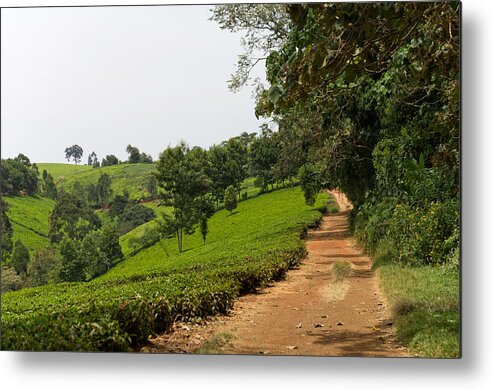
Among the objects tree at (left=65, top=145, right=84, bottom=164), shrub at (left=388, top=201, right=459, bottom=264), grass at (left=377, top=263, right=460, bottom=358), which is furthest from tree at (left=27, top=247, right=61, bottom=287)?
shrub at (left=388, top=201, right=459, bottom=264)

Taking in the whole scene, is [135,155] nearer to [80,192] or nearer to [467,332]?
[80,192]

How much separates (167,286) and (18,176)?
1.65 meters

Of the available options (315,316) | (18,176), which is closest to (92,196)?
(18,176)

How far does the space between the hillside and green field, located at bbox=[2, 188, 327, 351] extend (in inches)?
21.9

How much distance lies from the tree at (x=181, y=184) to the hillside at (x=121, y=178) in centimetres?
15

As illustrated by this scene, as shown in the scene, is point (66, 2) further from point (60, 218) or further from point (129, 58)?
point (60, 218)

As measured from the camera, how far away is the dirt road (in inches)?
231

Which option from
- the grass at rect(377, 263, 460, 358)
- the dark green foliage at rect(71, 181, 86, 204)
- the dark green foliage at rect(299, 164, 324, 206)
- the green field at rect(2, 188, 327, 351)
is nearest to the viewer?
the grass at rect(377, 263, 460, 358)

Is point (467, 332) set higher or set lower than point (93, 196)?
lower

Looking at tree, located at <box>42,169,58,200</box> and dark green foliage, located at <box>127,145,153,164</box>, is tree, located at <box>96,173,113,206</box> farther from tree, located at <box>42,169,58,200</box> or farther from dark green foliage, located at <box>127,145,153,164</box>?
tree, located at <box>42,169,58,200</box>

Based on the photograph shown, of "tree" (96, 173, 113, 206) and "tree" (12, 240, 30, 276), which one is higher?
"tree" (96, 173, 113, 206)

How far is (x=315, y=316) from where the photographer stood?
614cm

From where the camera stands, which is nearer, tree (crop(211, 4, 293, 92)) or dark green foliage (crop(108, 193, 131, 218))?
tree (crop(211, 4, 293, 92))

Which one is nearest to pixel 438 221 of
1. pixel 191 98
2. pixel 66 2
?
pixel 191 98
